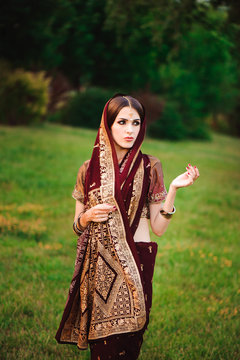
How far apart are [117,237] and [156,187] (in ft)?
1.53

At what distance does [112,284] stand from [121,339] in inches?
14.2

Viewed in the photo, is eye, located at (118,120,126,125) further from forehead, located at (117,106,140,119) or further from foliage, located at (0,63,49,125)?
foliage, located at (0,63,49,125)

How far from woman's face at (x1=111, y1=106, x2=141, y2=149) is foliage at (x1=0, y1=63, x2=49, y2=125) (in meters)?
13.7

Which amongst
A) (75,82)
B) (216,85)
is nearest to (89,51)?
(75,82)

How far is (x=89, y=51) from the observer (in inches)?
924

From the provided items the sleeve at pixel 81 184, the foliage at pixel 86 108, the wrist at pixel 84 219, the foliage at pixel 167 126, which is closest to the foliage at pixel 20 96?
the foliage at pixel 86 108

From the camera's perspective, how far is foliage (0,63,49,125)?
15.3m

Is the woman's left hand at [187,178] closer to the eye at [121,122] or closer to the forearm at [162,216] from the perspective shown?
the forearm at [162,216]

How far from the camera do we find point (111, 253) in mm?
2494

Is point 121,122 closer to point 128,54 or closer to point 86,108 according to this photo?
point 86,108

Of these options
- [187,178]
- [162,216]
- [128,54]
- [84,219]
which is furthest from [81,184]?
[128,54]

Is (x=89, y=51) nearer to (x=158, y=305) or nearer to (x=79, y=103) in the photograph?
(x=79, y=103)

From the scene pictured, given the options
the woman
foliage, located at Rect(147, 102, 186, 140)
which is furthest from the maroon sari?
foliage, located at Rect(147, 102, 186, 140)

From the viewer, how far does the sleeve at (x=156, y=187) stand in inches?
105
